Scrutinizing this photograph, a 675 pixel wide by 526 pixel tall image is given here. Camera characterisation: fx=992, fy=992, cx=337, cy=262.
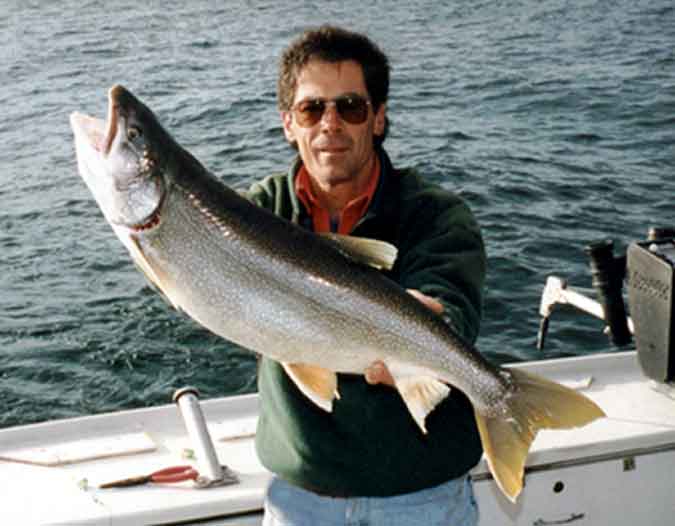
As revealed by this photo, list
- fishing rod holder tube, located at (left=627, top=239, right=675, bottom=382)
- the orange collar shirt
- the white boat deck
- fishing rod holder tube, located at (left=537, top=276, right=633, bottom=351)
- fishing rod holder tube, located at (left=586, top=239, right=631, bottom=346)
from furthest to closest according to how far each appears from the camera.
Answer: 1. fishing rod holder tube, located at (left=537, top=276, right=633, bottom=351)
2. fishing rod holder tube, located at (left=586, top=239, right=631, bottom=346)
3. fishing rod holder tube, located at (left=627, top=239, right=675, bottom=382)
4. the white boat deck
5. the orange collar shirt

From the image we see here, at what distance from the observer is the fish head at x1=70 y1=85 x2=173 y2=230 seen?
317 centimetres

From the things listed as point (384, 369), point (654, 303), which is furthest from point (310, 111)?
point (654, 303)

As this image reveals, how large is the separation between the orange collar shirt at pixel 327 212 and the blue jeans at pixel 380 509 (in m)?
1.05

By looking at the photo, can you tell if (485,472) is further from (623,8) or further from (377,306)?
(623,8)

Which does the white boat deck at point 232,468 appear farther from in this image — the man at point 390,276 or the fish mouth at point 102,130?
the fish mouth at point 102,130

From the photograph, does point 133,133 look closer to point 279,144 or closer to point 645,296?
point 645,296

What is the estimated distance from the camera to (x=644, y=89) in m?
19.4

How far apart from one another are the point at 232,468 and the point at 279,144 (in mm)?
12779

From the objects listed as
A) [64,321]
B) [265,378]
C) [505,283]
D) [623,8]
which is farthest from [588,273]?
[623,8]

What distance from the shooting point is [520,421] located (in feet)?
11.5

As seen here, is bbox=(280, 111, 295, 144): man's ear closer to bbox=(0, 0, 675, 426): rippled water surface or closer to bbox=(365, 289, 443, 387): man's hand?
bbox=(365, 289, 443, 387): man's hand

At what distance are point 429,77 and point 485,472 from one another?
1710 cm

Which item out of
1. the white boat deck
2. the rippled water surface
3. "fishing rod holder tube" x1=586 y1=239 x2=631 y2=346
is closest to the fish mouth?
the white boat deck

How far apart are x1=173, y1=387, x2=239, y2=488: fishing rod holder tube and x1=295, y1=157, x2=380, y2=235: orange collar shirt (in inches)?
55.1
